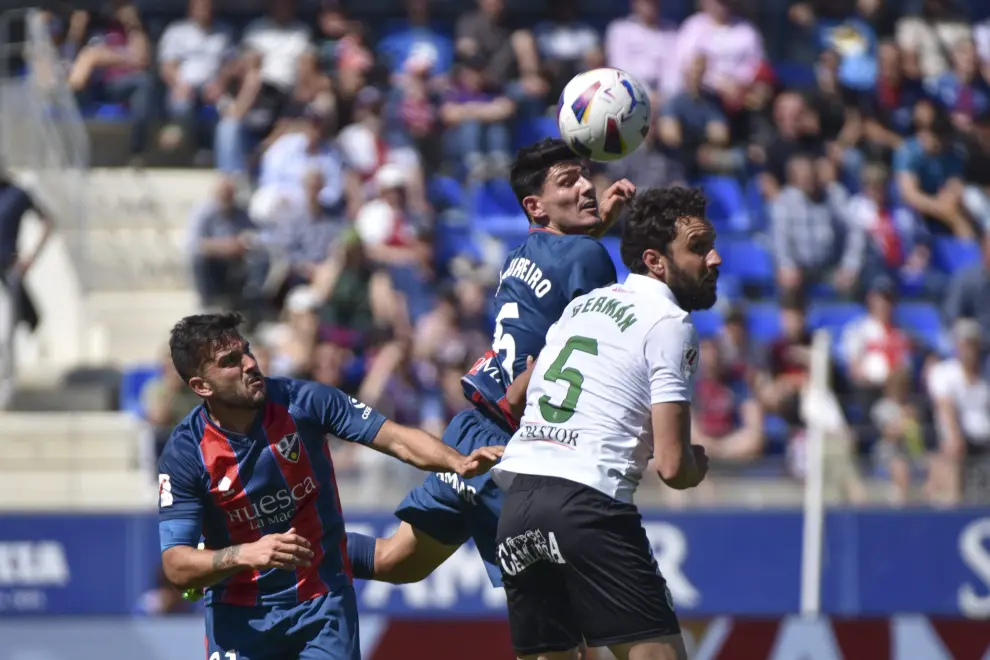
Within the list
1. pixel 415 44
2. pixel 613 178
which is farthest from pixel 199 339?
pixel 415 44

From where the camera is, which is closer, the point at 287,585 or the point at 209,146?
the point at 287,585

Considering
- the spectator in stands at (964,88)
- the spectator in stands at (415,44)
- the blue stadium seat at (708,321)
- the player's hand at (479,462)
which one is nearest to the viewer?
the player's hand at (479,462)

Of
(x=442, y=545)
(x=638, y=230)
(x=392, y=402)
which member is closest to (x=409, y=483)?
(x=392, y=402)

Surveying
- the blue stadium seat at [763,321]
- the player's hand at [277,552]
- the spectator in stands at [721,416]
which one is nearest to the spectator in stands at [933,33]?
the blue stadium seat at [763,321]

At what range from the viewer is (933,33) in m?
17.0

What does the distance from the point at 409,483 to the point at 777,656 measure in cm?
337

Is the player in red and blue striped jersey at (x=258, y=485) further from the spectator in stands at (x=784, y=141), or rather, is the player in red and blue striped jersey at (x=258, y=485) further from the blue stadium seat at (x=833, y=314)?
the spectator in stands at (x=784, y=141)

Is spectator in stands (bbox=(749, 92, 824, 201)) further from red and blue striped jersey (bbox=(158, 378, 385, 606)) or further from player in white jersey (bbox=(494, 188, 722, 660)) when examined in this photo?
player in white jersey (bbox=(494, 188, 722, 660))

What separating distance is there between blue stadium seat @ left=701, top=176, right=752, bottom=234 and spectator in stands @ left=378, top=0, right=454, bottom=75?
9.71 ft

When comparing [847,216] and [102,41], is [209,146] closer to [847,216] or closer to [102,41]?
[102,41]

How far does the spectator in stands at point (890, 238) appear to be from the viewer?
14.3 metres

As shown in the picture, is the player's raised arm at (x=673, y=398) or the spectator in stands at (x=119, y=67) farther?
the spectator in stands at (x=119, y=67)

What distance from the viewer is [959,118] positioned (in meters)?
16.1

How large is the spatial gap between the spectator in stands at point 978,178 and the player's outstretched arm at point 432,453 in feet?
33.8
